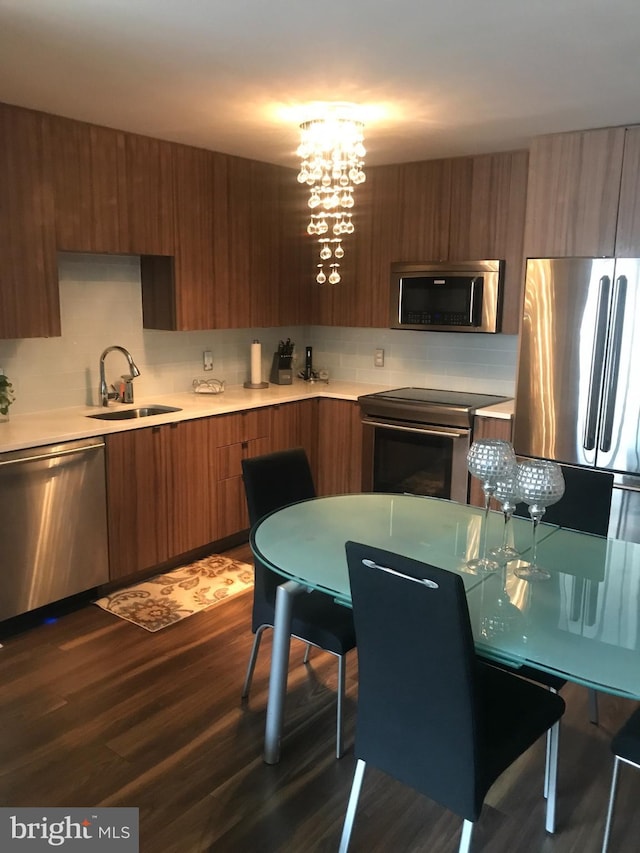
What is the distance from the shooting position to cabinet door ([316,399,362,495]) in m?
4.68

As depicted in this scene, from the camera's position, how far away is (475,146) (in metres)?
3.96

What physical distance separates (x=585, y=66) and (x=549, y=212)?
3.72 feet

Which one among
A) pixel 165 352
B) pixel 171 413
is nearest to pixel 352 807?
pixel 171 413

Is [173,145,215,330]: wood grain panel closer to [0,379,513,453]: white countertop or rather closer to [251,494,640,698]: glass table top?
[0,379,513,453]: white countertop

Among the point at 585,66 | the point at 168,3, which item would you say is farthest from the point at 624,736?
the point at 168,3

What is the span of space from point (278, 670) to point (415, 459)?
2282 mm

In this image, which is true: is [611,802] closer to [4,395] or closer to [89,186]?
[4,395]

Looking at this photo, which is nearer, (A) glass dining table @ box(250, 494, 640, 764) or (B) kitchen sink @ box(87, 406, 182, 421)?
(A) glass dining table @ box(250, 494, 640, 764)

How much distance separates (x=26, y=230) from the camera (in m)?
3.35

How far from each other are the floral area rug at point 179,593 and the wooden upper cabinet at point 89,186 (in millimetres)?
1814

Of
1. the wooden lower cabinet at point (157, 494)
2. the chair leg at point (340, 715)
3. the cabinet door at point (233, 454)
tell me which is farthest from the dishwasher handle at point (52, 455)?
the chair leg at point (340, 715)

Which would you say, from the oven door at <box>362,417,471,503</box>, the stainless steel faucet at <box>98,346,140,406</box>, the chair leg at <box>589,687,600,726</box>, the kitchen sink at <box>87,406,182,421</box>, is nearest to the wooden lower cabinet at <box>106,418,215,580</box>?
the kitchen sink at <box>87,406,182,421</box>

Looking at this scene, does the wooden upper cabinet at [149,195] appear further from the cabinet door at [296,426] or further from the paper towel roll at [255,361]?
the cabinet door at [296,426]

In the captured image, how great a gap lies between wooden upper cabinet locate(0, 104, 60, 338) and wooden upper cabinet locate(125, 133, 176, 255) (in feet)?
1.61
